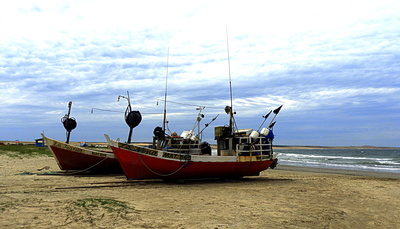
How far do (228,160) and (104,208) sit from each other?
895 cm

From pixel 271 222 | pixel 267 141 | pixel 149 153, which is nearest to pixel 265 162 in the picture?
pixel 267 141

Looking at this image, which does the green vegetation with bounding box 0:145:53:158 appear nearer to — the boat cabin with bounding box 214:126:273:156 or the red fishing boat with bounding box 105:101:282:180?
the red fishing boat with bounding box 105:101:282:180

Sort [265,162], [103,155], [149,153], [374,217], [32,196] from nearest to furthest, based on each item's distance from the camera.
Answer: [374,217] → [32,196] → [149,153] → [265,162] → [103,155]

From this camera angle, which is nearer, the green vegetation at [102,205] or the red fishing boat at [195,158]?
the green vegetation at [102,205]

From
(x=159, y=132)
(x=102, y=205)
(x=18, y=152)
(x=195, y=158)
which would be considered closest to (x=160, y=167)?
(x=195, y=158)

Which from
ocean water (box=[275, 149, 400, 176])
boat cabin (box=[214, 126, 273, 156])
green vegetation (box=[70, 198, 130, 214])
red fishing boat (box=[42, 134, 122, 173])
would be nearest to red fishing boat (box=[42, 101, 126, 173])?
red fishing boat (box=[42, 134, 122, 173])

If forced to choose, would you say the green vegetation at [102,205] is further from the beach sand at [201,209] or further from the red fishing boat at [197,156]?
the red fishing boat at [197,156]

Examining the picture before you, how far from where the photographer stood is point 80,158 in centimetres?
2136

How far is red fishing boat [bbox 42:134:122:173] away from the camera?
21.0 metres

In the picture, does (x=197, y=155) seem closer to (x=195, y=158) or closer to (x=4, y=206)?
(x=195, y=158)

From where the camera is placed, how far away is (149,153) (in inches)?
620

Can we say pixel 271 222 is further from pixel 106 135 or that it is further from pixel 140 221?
pixel 106 135

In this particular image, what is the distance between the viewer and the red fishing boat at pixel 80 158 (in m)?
21.0

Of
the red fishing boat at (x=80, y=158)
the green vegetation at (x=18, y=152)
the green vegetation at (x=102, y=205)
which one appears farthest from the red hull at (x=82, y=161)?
the green vegetation at (x=18, y=152)
